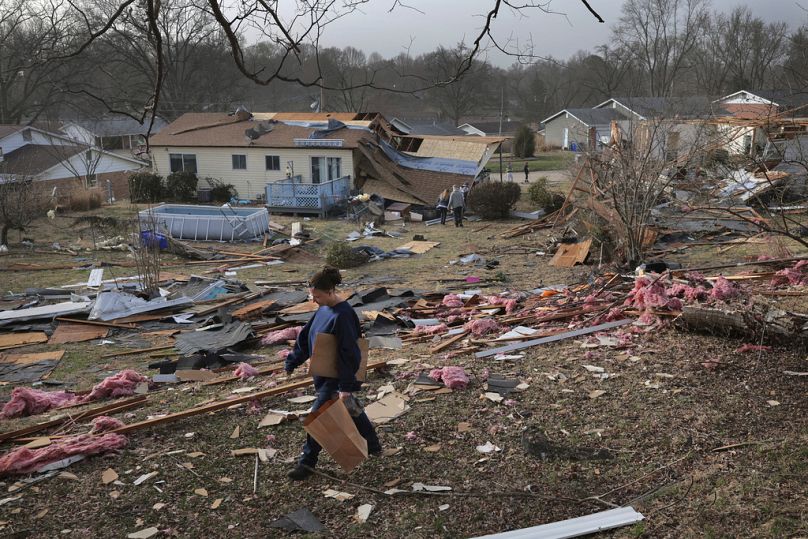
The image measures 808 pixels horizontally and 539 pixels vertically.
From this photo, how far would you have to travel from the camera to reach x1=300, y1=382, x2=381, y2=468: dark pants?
5.12 m

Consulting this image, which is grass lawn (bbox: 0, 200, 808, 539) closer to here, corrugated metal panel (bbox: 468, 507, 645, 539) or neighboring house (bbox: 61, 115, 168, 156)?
corrugated metal panel (bbox: 468, 507, 645, 539)

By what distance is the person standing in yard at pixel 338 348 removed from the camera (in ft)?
16.4

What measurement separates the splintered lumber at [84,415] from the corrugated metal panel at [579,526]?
4.08 metres

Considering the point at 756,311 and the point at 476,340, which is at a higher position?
the point at 756,311

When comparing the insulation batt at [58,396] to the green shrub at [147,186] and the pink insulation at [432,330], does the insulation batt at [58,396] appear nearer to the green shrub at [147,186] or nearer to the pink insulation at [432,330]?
the pink insulation at [432,330]

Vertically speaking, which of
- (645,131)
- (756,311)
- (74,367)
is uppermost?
(645,131)

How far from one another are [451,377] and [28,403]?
4.42 meters

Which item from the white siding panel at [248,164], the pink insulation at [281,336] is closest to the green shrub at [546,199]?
the white siding panel at [248,164]

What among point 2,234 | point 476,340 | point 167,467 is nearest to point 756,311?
point 476,340

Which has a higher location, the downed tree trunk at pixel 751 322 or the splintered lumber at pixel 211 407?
the downed tree trunk at pixel 751 322

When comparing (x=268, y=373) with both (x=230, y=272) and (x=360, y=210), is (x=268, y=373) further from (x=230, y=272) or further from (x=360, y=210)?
(x=360, y=210)

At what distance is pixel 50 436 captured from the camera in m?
6.15

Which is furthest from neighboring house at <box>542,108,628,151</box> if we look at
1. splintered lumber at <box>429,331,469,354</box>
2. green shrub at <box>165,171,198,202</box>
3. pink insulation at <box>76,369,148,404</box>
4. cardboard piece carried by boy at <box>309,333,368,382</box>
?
cardboard piece carried by boy at <box>309,333,368,382</box>

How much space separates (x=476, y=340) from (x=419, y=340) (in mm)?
973
